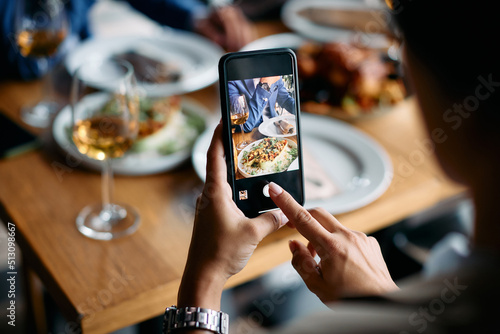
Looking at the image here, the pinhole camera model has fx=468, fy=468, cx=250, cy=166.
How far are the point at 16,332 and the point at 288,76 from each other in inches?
48.4

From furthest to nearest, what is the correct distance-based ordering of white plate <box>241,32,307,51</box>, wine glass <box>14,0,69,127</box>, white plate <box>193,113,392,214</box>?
white plate <box>241,32,307,51</box> < wine glass <box>14,0,69,127</box> < white plate <box>193,113,392,214</box>

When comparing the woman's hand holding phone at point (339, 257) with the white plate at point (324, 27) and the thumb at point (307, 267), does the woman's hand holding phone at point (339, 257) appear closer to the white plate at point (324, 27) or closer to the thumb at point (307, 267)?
the thumb at point (307, 267)

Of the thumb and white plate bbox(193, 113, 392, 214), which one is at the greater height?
the thumb

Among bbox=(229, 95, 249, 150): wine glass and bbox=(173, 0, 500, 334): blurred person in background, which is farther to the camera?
bbox=(229, 95, 249, 150): wine glass

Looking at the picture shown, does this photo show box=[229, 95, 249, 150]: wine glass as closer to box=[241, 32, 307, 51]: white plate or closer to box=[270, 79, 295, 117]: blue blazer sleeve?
box=[270, 79, 295, 117]: blue blazer sleeve

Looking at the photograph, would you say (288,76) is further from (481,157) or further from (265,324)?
(265,324)

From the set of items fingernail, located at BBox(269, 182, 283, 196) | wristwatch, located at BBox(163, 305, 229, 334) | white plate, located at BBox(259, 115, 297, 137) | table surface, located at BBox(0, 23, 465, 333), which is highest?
white plate, located at BBox(259, 115, 297, 137)

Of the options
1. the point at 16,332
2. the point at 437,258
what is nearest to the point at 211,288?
the point at 437,258

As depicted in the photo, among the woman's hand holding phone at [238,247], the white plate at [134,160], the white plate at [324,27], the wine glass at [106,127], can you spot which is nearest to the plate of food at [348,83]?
the white plate at [324,27]

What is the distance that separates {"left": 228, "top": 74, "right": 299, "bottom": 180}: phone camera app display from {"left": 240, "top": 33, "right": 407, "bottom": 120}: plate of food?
0.58 meters

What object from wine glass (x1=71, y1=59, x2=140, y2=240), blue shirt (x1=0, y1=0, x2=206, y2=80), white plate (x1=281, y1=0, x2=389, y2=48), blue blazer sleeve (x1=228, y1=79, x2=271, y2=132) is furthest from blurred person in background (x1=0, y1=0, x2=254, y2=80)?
blue blazer sleeve (x1=228, y1=79, x2=271, y2=132)

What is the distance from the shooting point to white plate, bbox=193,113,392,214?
889 mm

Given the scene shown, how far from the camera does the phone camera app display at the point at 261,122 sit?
1.91 ft

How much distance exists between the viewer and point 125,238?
0.82 meters
